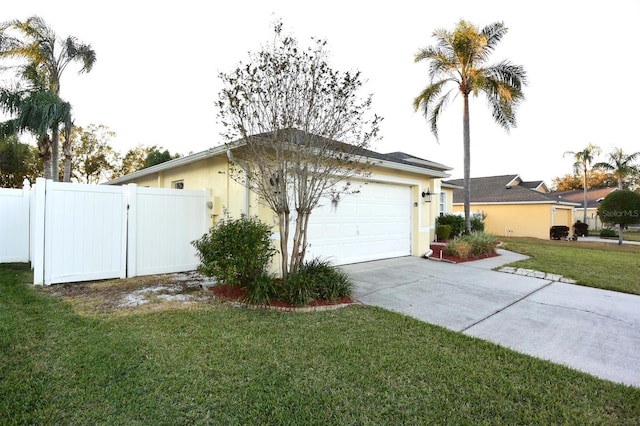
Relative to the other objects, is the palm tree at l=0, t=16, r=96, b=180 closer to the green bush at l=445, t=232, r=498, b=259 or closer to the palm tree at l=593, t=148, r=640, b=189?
the green bush at l=445, t=232, r=498, b=259

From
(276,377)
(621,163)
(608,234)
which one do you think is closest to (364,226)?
(276,377)

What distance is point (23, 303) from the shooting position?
4.94 m

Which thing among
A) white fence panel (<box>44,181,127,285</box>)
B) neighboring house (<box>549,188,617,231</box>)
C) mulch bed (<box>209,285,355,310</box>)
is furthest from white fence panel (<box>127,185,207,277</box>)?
neighboring house (<box>549,188,617,231</box>)

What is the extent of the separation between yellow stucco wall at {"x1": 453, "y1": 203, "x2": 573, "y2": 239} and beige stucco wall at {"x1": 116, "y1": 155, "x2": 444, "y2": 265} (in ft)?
47.0

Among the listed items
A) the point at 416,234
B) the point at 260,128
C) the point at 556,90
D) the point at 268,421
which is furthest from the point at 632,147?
the point at 268,421

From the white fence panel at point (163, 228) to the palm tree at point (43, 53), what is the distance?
8.47 meters

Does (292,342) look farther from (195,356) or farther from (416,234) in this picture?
(416,234)

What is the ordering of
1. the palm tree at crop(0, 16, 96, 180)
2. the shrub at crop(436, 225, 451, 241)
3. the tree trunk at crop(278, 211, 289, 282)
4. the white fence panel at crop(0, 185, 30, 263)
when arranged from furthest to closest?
the shrub at crop(436, 225, 451, 241) < the palm tree at crop(0, 16, 96, 180) < the white fence panel at crop(0, 185, 30, 263) < the tree trunk at crop(278, 211, 289, 282)

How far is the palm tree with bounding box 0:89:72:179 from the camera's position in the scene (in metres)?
10.9

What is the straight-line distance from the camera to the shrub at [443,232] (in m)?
13.5

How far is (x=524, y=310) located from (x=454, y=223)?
9.78m

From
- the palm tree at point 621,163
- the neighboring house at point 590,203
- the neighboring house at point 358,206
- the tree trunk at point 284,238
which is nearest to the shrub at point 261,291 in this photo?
the tree trunk at point 284,238

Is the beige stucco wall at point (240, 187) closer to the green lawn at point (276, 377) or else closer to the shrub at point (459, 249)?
the shrub at point (459, 249)

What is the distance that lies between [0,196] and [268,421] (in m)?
10.9
